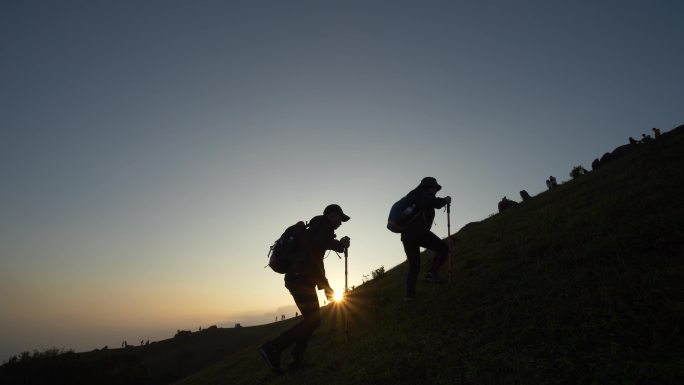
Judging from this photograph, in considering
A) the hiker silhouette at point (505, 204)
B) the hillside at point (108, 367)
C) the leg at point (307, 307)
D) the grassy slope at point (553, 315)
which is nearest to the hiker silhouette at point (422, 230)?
the grassy slope at point (553, 315)

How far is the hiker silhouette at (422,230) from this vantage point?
9.80 m

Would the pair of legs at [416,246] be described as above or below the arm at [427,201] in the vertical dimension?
below

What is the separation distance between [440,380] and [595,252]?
4.85 metres

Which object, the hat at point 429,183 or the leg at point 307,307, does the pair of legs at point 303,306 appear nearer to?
the leg at point 307,307

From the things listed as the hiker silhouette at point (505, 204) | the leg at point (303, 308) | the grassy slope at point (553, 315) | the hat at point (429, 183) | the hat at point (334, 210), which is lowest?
the grassy slope at point (553, 315)

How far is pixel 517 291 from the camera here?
784cm

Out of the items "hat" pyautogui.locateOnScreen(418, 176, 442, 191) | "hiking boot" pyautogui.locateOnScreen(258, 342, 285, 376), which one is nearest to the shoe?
"hiking boot" pyautogui.locateOnScreen(258, 342, 285, 376)

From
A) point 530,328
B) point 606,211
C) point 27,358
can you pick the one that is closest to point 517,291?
point 530,328

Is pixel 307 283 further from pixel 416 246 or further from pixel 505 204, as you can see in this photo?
pixel 505 204

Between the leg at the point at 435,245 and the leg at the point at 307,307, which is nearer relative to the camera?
the leg at the point at 307,307

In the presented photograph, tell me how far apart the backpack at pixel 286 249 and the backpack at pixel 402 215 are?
8.48 ft

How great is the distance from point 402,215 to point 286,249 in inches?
123

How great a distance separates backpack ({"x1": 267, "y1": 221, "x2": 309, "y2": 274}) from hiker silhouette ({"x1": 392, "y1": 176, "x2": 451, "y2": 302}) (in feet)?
9.53

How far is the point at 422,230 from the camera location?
980 centimetres
